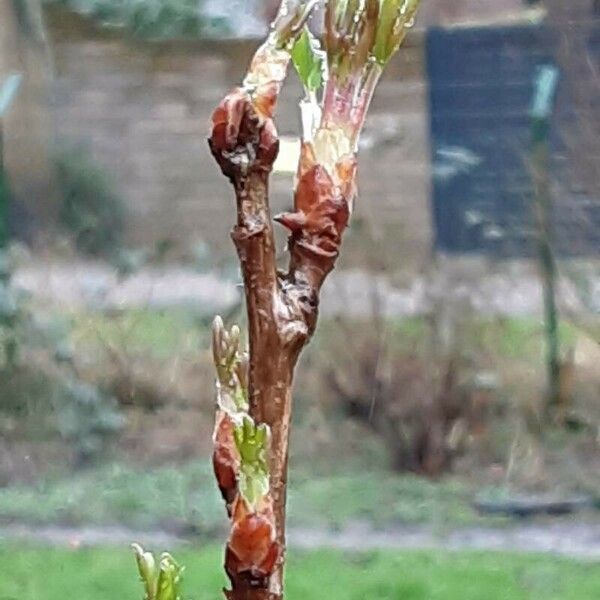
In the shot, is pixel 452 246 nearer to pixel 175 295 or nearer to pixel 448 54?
pixel 175 295

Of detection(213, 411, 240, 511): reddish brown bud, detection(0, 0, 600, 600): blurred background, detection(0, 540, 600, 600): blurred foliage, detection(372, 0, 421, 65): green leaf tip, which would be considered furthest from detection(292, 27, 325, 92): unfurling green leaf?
detection(0, 0, 600, 600): blurred background

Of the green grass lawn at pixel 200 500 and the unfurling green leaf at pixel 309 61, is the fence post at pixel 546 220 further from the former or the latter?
Result: the unfurling green leaf at pixel 309 61

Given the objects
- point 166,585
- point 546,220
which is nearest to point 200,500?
point 546,220

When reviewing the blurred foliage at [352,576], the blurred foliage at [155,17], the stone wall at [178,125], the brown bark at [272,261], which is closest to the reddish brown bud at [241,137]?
the brown bark at [272,261]

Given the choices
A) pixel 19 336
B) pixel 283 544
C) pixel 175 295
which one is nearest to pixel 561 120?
pixel 175 295

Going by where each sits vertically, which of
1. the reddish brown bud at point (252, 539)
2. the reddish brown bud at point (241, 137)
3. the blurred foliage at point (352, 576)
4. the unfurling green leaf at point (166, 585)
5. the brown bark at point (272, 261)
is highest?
the reddish brown bud at point (241, 137)

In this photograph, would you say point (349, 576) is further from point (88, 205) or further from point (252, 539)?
point (88, 205)
